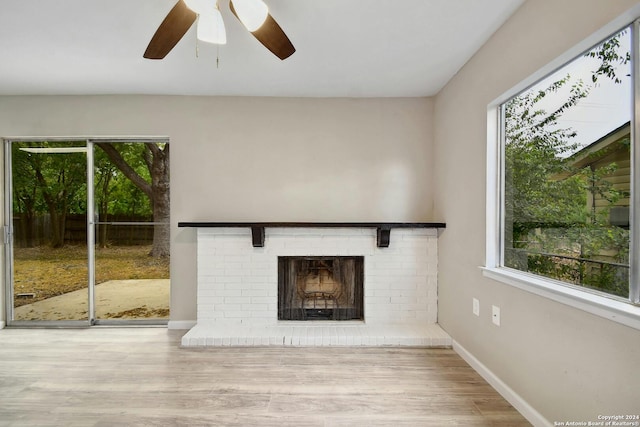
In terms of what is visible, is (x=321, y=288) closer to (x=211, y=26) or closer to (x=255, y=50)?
(x=255, y=50)

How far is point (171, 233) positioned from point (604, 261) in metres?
3.32

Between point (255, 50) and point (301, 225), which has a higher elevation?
point (255, 50)

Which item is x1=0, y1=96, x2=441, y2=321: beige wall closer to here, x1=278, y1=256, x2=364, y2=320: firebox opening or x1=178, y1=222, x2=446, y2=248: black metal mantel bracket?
x1=178, y1=222, x2=446, y2=248: black metal mantel bracket

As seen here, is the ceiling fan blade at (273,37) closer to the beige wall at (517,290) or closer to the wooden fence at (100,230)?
the beige wall at (517,290)

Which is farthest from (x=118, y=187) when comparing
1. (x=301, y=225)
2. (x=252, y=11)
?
(x=252, y=11)

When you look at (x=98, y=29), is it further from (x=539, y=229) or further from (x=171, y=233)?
(x=539, y=229)

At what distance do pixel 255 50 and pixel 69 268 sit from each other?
9.73 feet

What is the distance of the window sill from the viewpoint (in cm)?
121

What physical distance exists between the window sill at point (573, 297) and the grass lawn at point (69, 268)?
122 inches

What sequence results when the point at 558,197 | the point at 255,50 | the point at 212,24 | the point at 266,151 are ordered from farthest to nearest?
1. the point at 266,151
2. the point at 255,50
3. the point at 558,197
4. the point at 212,24

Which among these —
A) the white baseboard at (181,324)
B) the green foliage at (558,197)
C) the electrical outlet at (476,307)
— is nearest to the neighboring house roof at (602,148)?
the green foliage at (558,197)

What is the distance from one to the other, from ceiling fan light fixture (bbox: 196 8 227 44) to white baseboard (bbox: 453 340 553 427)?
268cm

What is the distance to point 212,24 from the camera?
1.57 m

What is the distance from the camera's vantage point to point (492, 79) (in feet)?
6.95
